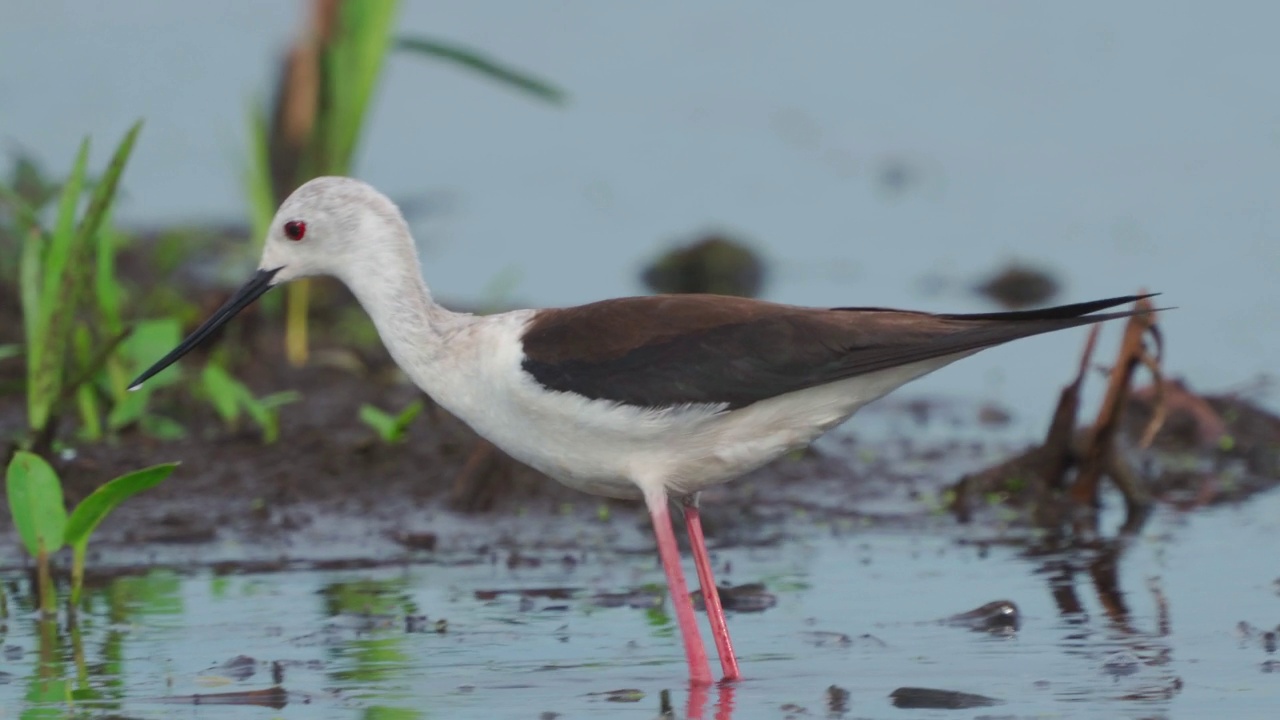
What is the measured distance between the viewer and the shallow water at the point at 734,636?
5.43m

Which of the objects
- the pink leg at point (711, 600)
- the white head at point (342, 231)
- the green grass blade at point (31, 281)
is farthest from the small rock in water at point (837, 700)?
the green grass blade at point (31, 281)

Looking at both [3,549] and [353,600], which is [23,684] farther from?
[3,549]

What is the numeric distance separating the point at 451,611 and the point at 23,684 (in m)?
1.39

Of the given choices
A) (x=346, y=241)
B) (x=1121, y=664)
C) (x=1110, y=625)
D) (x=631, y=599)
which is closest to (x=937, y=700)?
(x=1121, y=664)

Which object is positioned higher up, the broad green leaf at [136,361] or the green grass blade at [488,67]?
the green grass blade at [488,67]

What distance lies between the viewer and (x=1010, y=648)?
591 cm

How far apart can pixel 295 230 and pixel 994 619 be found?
7.69 ft

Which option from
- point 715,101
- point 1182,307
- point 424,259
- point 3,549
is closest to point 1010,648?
point 3,549

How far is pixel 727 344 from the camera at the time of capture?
18.7 ft

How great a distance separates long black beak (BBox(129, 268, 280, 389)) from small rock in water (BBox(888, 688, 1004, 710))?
2.30 m

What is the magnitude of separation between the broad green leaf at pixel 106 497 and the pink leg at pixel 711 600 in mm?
1483

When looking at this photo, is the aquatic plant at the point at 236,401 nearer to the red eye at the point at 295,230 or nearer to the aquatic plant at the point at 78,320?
the aquatic plant at the point at 78,320

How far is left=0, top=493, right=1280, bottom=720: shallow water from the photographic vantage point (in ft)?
17.8

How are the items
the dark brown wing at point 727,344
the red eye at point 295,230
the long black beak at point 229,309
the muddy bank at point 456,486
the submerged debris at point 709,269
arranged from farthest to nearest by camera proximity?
the submerged debris at point 709,269 < the muddy bank at point 456,486 < the long black beak at point 229,309 < the red eye at point 295,230 < the dark brown wing at point 727,344
